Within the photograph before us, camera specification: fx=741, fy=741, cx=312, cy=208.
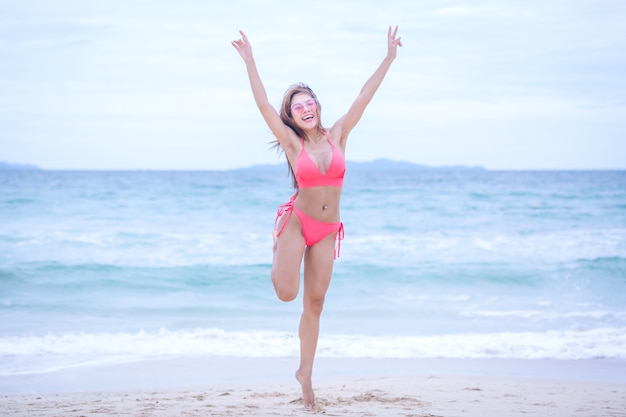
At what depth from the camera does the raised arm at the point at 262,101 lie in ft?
16.3

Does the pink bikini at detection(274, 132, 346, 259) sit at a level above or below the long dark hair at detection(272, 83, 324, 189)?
below

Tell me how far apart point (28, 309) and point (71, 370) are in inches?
168

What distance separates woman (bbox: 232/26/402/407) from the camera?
5.01m

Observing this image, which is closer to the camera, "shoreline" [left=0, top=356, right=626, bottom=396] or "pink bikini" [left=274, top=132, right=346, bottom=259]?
"pink bikini" [left=274, top=132, right=346, bottom=259]

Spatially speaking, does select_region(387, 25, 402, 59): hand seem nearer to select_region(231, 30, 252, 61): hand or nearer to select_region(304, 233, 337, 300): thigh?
select_region(231, 30, 252, 61): hand

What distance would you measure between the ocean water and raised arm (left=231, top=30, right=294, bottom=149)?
3.57 meters

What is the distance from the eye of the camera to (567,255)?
683 inches

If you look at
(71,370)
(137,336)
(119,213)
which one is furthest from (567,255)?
(119,213)

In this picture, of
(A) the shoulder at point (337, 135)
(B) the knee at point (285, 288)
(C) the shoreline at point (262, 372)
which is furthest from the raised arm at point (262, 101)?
(C) the shoreline at point (262, 372)

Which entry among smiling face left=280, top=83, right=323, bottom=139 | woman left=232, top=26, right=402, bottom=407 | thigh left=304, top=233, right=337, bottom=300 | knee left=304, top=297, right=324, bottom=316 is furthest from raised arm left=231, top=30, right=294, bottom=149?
knee left=304, top=297, right=324, bottom=316

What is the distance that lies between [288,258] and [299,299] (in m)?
7.39

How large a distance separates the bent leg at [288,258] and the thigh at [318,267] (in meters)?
0.09

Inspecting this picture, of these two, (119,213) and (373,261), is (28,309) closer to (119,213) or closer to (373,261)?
(373,261)

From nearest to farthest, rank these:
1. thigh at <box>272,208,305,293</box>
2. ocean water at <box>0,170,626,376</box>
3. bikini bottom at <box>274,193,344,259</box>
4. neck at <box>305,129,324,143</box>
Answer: thigh at <box>272,208,305,293</box> → bikini bottom at <box>274,193,344,259</box> → neck at <box>305,129,324,143</box> → ocean water at <box>0,170,626,376</box>
